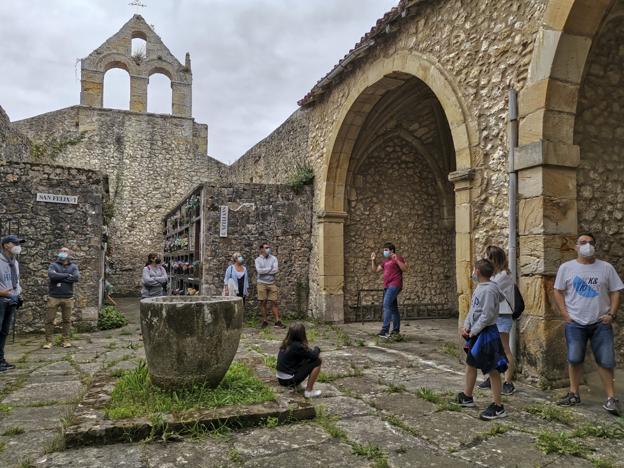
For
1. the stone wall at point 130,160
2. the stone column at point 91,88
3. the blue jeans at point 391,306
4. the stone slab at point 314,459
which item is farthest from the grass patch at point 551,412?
the stone column at point 91,88

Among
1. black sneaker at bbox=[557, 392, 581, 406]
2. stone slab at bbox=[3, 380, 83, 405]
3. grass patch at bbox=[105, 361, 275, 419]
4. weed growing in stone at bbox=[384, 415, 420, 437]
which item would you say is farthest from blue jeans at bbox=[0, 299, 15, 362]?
black sneaker at bbox=[557, 392, 581, 406]

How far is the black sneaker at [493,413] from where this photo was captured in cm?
355

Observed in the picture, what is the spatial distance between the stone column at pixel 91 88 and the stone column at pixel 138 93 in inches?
42.5

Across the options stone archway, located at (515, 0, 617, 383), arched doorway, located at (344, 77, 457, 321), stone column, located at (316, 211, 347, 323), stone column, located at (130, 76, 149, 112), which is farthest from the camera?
stone column, located at (130, 76, 149, 112)

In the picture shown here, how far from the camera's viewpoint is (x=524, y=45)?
4824 millimetres

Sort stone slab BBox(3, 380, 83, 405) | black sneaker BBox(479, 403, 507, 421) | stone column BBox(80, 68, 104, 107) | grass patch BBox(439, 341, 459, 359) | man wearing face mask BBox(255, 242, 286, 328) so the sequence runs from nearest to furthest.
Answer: black sneaker BBox(479, 403, 507, 421) → stone slab BBox(3, 380, 83, 405) → grass patch BBox(439, 341, 459, 359) → man wearing face mask BBox(255, 242, 286, 328) → stone column BBox(80, 68, 104, 107)

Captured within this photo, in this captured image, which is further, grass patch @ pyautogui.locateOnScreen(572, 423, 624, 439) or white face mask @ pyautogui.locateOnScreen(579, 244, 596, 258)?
white face mask @ pyautogui.locateOnScreen(579, 244, 596, 258)

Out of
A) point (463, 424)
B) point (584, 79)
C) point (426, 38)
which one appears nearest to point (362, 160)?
point (426, 38)

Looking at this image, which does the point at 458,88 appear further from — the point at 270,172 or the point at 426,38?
the point at 270,172

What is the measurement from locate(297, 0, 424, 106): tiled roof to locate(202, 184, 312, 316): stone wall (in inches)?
81.4

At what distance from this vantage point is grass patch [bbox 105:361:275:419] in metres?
3.41

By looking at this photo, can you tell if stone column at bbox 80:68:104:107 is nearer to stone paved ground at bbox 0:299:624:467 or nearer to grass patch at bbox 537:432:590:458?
stone paved ground at bbox 0:299:624:467

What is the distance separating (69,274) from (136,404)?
13.6ft

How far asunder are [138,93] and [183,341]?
649 inches
